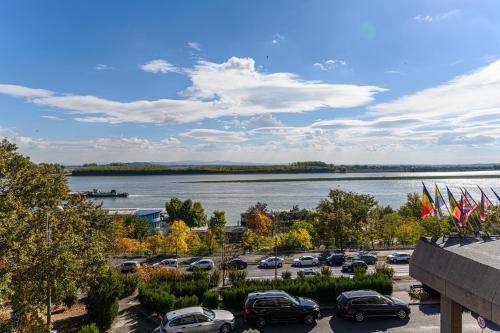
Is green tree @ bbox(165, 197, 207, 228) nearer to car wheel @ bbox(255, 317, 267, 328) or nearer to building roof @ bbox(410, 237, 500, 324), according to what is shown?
car wheel @ bbox(255, 317, 267, 328)

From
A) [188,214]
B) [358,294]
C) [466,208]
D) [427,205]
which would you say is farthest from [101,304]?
[188,214]

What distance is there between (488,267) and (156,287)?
17707 mm

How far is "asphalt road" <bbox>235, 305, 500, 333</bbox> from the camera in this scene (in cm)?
1821

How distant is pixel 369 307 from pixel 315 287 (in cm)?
348

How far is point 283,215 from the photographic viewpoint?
267 ft

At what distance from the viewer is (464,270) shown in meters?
10.9

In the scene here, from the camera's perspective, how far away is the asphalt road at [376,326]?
717 inches

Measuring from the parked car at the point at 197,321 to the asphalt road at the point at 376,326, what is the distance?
1091 millimetres

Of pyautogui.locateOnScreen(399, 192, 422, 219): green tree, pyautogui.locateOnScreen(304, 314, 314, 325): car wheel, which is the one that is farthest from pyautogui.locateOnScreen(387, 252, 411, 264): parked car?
pyautogui.locateOnScreen(399, 192, 422, 219): green tree

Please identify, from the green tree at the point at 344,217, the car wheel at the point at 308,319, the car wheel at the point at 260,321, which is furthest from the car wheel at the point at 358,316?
the green tree at the point at 344,217

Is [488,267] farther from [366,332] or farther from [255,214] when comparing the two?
[255,214]

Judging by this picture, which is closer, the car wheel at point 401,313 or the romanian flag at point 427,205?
the romanian flag at point 427,205

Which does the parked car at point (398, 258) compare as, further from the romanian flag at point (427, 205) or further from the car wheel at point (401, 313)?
the romanian flag at point (427, 205)

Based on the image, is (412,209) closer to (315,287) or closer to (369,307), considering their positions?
(315,287)
